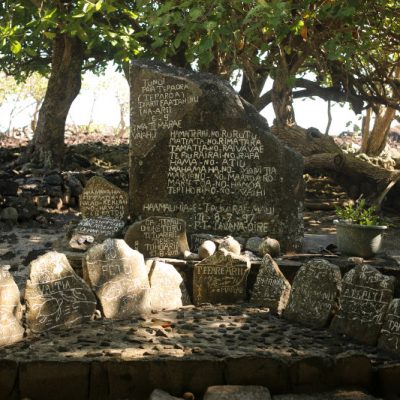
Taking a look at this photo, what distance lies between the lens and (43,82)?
137 ft

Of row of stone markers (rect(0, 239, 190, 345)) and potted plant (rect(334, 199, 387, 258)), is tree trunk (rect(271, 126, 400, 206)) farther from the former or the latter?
row of stone markers (rect(0, 239, 190, 345))

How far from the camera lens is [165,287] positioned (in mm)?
6887

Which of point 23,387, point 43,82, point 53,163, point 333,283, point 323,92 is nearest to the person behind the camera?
point 23,387

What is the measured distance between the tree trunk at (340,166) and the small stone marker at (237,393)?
36.2ft

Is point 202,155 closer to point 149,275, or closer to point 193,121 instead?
point 193,121

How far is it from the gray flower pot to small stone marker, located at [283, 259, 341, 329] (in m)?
1.98

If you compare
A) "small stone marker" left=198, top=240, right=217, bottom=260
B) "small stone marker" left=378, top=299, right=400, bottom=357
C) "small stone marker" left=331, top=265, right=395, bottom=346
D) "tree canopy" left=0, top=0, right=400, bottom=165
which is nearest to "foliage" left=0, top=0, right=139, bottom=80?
"tree canopy" left=0, top=0, right=400, bottom=165

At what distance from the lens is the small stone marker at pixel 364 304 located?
5.59 metres

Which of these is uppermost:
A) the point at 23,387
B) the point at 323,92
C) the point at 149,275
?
the point at 323,92

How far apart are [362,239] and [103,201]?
3.81 metres

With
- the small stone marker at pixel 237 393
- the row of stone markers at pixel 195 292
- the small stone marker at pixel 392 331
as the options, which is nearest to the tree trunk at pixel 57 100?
the row of stone markers at pixel 195 292

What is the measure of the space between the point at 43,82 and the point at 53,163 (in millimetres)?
27032

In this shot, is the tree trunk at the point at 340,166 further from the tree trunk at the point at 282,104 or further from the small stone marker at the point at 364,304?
the small stone marker at the point at 364,304

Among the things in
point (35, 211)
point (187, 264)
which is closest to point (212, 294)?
point (187, 264)
